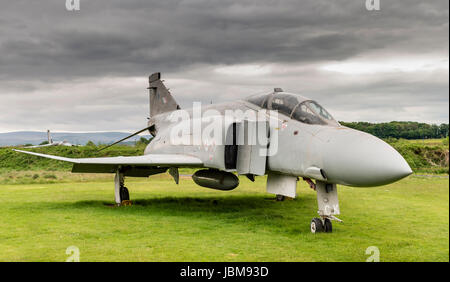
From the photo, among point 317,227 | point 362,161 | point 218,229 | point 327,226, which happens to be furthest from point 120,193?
point 362,161

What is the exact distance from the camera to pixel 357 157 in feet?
22.9

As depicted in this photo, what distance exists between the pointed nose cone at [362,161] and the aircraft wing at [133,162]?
177 inches

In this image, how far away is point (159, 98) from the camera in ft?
57.7

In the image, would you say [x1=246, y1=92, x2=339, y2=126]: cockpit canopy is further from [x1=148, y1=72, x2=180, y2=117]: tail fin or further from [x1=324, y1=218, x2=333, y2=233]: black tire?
[x1=148, y1=72, x2=180, y2=117]: tail fin

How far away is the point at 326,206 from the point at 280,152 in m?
1.52

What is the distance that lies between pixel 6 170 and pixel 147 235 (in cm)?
2587

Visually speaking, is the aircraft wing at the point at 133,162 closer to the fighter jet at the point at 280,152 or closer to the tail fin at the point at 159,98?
the fighter jet at the point at 280,152

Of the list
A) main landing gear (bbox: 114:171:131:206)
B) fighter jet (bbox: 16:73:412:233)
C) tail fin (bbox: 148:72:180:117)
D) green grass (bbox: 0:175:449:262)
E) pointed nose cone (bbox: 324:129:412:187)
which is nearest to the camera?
pointed nose cone (bbox: 324:129:412:187)

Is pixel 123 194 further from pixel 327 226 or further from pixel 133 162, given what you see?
pixel 327 226

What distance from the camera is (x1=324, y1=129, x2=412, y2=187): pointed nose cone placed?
6.63 metres

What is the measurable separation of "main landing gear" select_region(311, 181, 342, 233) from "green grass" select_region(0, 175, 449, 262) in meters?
0.36

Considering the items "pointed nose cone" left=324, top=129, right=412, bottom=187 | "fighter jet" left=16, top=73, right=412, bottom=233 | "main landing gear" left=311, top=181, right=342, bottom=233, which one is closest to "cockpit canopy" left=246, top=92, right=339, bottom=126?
"fighter jet" left=16, top=73, right=412, bottom=233

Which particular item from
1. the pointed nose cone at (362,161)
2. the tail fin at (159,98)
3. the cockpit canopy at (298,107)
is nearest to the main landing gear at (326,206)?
the pointed nose cone at (362,161)

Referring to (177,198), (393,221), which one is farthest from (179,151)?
(393,221)
